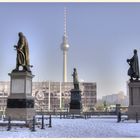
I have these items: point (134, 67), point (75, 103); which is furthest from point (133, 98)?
point (75, 103)

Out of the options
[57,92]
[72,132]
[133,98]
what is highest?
[57,92]

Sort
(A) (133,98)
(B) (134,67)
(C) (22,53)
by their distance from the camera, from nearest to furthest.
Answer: (C) (22,53) → (A) (133,98) → (B) (134,67)

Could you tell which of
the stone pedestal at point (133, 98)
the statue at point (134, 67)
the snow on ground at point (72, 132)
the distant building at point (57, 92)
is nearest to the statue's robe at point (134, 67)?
the statue at point (134, 67)

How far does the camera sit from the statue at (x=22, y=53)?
21778 mm

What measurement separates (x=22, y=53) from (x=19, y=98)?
281 cm

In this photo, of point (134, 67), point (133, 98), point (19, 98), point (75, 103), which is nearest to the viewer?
point (19, 98)

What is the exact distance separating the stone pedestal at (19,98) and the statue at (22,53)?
0.55 m

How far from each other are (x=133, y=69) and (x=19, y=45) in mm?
11181

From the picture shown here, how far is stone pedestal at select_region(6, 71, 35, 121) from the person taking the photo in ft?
69.5

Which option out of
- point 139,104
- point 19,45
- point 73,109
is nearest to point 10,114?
point 19,45

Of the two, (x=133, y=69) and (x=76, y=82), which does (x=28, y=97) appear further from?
(x=76, y=82)

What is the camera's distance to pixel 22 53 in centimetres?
2178

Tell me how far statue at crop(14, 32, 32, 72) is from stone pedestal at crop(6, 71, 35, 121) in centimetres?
55

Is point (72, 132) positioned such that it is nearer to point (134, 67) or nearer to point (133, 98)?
point (133, 98)
